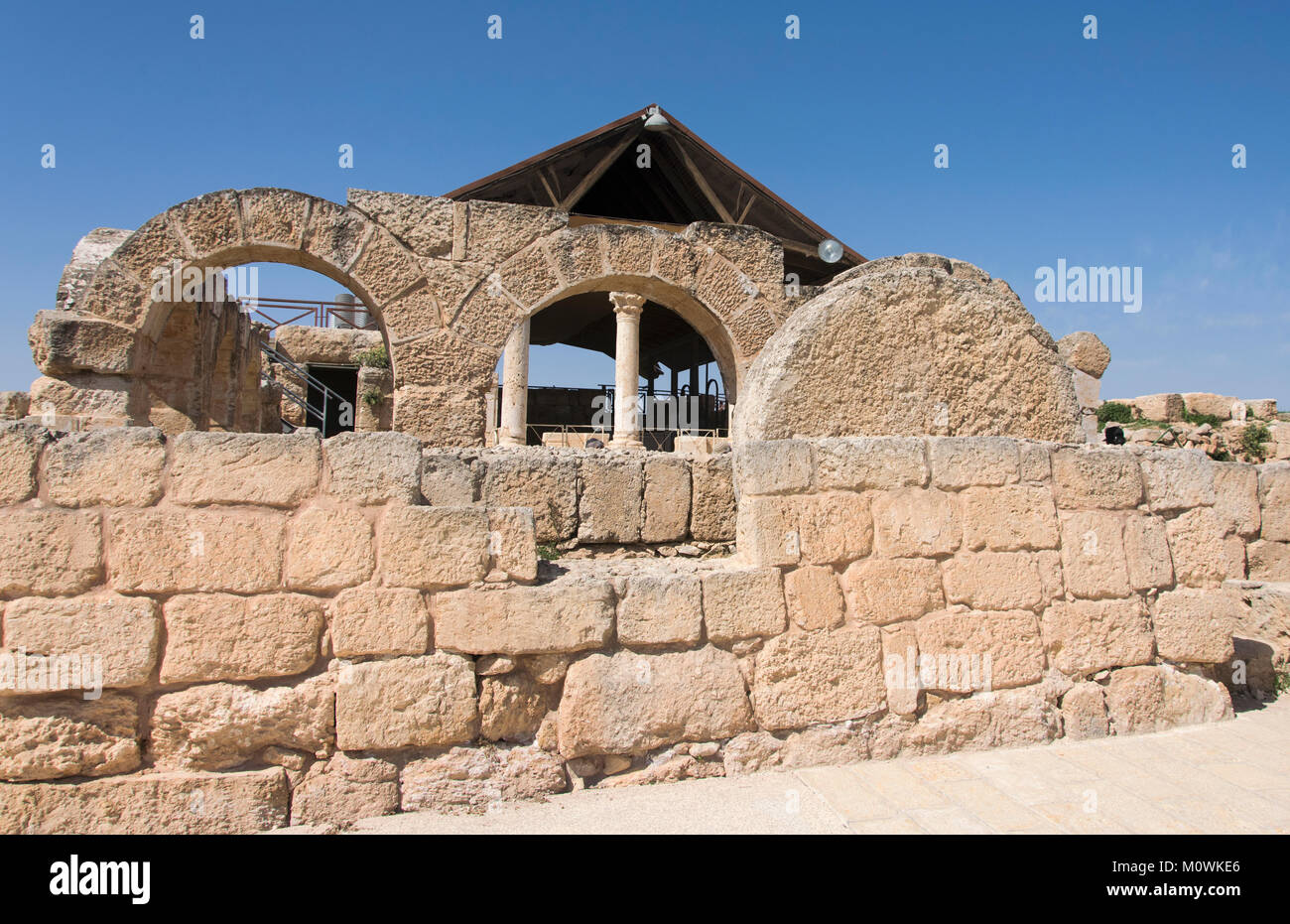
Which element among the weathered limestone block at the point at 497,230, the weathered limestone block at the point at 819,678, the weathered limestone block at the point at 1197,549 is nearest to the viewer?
the weathered limestone block at the point at 819,678

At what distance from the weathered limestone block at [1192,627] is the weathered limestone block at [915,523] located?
1.23 meters

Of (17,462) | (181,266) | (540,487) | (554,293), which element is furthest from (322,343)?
(17,462)

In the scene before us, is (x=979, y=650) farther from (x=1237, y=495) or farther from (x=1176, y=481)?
(x=1237, y=495)

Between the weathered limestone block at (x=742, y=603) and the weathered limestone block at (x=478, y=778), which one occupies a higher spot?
the weathered limestone block at (x=742, y=603)

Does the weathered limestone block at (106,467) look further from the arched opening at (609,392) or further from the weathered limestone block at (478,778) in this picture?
the arched opening at (609,392)

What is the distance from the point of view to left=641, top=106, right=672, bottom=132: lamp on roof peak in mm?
11727

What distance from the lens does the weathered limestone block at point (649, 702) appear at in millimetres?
2945

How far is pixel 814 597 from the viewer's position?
127 inches

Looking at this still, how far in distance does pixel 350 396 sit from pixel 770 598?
1626 cm

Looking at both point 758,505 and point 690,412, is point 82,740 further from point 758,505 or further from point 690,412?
point 690,412

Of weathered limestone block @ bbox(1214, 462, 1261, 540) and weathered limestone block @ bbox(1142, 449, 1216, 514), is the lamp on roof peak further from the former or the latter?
weathered limestone block @ bbox(1142, 449, 1216, 514)

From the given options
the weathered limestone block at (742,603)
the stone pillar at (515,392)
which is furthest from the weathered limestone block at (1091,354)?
the weathered limestone block at (742,603)

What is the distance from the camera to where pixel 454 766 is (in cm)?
284
